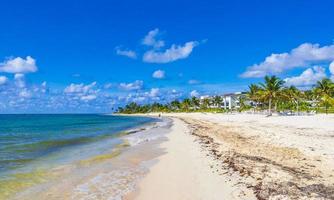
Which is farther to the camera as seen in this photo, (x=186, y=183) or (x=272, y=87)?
(x=272, y=87)

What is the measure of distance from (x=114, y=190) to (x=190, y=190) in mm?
2657

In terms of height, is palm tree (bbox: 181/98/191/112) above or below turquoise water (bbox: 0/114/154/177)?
above

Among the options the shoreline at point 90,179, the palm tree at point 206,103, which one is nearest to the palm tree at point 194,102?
the palm tree at point 206,103

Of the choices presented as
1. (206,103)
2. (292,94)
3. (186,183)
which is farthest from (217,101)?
(186,183)

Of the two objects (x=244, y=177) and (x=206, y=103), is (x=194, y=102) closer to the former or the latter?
(x=206, y=103)

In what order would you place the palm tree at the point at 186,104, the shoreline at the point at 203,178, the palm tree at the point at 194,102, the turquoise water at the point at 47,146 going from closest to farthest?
the shoreline at the point at 203,178, the turquoise water at the point at 47,146, the palm tree at the point at 194,102, the palm tree at the point at 186,104

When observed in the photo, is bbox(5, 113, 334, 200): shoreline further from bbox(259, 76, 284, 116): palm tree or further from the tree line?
bbox(259, 76, 284, 116): palm tree

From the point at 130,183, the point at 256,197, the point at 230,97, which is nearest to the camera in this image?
the point at 256,197

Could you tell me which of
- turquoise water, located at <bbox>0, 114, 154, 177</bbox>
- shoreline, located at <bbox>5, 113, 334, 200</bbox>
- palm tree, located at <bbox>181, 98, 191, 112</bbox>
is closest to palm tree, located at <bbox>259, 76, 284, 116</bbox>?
turquoise water, located at <bbox>0, 114, 154, 177</bbox>

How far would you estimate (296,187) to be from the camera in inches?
407

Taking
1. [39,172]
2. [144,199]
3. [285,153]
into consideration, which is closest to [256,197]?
[144,199]

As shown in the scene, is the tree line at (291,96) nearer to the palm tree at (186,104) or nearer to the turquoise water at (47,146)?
the turquoise water at (47,146)

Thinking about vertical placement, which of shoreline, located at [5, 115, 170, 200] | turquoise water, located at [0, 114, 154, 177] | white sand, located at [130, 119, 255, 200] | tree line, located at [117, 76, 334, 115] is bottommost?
turquoise water, located at [0, 114, 154, 177]

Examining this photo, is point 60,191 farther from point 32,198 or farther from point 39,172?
point 39,172
